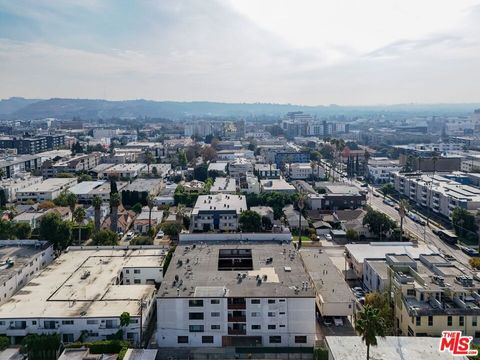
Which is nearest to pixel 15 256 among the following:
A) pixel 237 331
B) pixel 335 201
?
pixel 237 331

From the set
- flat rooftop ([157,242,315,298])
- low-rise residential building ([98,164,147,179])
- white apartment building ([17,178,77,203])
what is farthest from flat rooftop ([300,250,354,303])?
low-rise residential building ([98,164,147,179])

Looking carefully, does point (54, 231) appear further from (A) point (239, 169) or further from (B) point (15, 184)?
(A) point (239, 169)

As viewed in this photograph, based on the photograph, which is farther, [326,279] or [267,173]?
[267,173]

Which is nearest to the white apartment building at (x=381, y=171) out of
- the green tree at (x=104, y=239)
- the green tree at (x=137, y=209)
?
the green tree at (x=137, y=209)

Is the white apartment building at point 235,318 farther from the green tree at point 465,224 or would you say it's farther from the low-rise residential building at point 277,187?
the low-rise residential building at point 277,187

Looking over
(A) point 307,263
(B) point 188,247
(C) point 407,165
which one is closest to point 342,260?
(A) point 307,263

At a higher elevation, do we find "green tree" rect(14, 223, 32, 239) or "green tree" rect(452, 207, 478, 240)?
"green tree" rect(14, 223, 32, 239)

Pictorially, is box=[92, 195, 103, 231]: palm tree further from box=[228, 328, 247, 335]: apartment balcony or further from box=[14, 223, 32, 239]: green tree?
box=[228, 328, 247, 335]: apartment balcony
